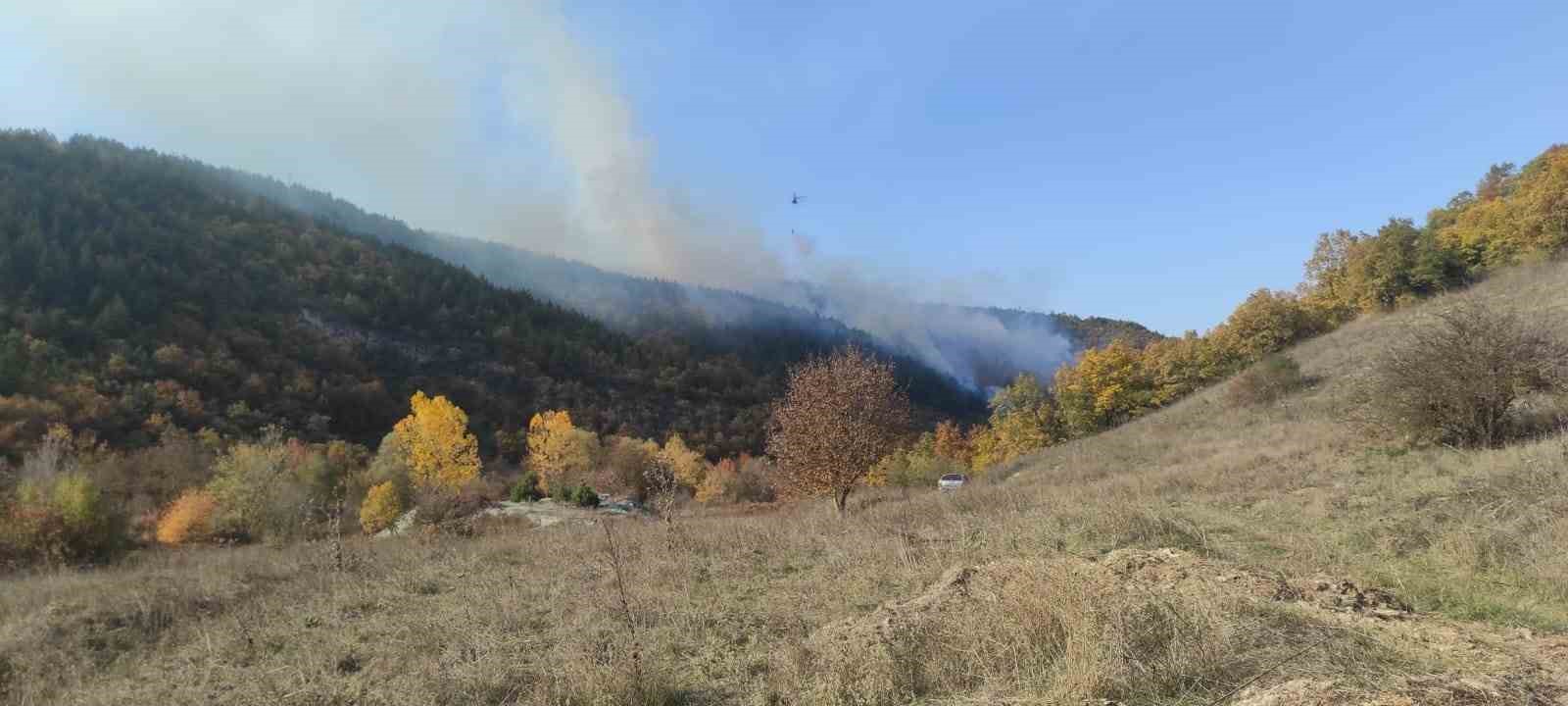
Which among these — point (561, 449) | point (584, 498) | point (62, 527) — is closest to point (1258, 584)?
point (62, 527)

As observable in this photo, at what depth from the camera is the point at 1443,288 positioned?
5169cm

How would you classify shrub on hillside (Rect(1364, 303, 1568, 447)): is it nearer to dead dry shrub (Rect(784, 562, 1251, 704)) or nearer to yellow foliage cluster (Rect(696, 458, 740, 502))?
dead dry shrub (Rect(784, 562, 1251, 704))

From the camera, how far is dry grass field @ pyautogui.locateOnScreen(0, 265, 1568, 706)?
15.0 feet

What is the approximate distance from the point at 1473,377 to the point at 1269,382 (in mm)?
24365

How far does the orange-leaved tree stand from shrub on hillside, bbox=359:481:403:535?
915cm

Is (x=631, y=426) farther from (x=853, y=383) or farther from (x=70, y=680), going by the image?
(x=70, y=680)

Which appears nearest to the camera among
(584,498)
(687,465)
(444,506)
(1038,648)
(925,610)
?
(1038,648)

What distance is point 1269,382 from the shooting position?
35.8 metres

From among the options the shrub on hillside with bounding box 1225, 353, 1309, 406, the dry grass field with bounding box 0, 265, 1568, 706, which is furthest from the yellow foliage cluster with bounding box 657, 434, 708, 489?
the dry grass field with bounding box 0, 265, 1568, 706

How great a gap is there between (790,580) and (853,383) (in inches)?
397

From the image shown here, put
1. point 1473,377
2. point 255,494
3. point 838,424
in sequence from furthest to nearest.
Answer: point 255,494, point 838,424, point 1473,377

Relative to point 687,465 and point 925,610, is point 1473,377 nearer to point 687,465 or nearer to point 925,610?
point 925,610

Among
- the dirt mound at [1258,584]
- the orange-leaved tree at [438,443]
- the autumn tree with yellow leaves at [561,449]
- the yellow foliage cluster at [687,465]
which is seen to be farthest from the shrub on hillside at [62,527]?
the yellow foliage cluster at [687,465]

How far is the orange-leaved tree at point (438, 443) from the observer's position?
5378 centimetres
